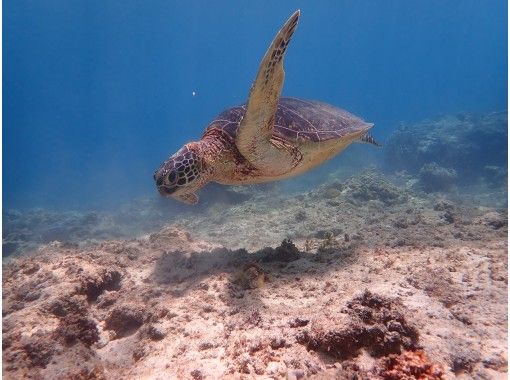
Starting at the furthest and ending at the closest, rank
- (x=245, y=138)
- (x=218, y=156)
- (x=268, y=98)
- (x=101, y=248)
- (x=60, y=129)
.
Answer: (x=60, y=129)
(x=101, y=248)
(x=218, y=156)
(x=245, y=138)
(x=268, y=98)

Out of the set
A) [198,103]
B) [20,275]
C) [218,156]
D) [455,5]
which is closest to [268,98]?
[218,156]

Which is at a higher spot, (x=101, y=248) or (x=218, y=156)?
(x=218, y=156)

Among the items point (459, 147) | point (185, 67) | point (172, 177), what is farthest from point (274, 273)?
point (185, 67)

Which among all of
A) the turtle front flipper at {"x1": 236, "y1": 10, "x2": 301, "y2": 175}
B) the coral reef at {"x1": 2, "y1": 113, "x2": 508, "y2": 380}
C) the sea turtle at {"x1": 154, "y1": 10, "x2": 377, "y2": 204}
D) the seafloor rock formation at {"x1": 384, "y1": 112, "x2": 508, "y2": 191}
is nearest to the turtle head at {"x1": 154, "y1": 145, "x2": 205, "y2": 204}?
the sea turtle at {"x1": 154, "y1": 10, "x2": 377, "y2": 204}

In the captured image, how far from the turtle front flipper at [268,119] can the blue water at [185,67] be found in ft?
194

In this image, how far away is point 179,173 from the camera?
3.92m

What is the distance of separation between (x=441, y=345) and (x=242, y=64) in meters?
149

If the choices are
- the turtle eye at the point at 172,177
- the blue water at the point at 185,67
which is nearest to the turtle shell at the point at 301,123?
the turtle eye at the point at 172,177

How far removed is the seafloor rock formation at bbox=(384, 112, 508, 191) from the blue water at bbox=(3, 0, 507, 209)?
143ft

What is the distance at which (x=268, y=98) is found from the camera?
335cm

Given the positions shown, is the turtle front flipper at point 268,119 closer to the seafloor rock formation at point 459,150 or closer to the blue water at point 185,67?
the seafloor rock formation at point 459,150

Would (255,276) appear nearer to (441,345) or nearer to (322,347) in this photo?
(322,347)

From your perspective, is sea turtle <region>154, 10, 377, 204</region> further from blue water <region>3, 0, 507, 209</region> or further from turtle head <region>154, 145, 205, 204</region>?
blue water <region>3, 0, 507, 209</region>

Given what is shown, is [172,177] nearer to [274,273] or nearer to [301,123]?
[274,273]
